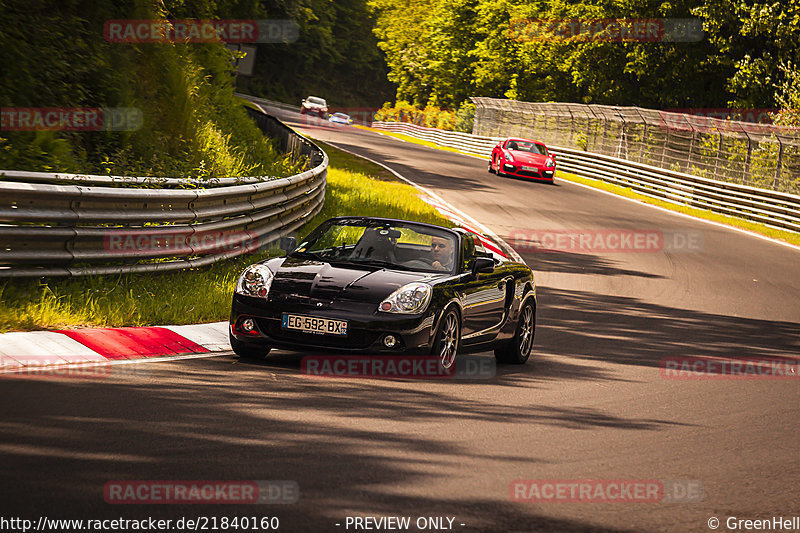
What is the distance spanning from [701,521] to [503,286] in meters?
5.01

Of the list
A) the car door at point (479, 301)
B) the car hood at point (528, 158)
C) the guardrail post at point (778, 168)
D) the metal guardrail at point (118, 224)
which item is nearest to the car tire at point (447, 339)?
the car door at point (479, 301)

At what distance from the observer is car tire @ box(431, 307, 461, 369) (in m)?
8.47

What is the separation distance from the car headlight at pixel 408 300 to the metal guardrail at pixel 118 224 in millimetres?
2911

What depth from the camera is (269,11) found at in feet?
177

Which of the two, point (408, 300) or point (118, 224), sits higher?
point (118, 224)

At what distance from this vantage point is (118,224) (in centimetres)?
974

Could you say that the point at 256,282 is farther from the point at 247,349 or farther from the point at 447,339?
the point at 447,339

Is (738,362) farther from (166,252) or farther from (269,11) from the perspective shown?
(269,11)

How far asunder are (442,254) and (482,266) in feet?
1.34

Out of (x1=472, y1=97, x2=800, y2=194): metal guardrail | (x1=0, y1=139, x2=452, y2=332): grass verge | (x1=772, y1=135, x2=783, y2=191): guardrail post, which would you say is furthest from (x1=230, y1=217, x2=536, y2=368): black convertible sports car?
(x1=472, y1=97, x2=800, y2=194): metal guardrail

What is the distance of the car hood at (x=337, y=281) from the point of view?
27.1ft

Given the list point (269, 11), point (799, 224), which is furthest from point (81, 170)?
point (269, 11)

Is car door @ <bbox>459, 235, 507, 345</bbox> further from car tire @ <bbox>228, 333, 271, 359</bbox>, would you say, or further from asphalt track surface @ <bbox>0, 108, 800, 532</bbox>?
car tire @ <bbox>228, 333, 271, 359</bbox>

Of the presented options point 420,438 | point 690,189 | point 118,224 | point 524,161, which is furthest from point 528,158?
point 420,438
